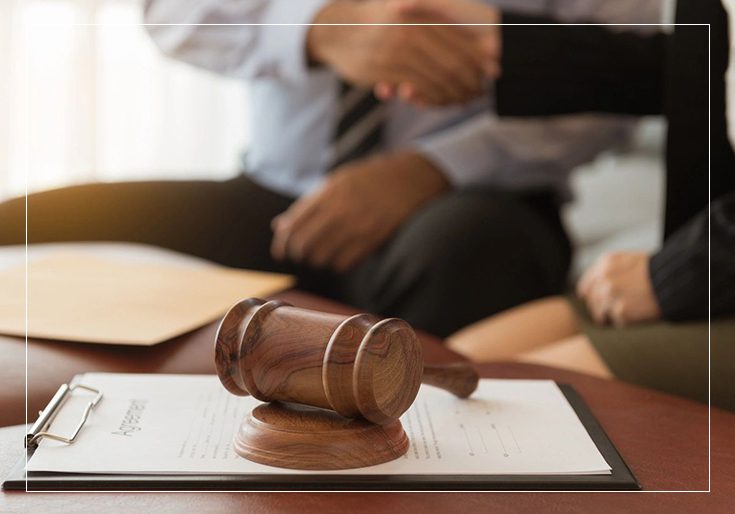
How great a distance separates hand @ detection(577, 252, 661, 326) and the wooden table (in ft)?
0.42

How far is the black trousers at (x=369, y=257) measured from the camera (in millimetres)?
639

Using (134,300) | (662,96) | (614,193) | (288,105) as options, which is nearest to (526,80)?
(662,96)

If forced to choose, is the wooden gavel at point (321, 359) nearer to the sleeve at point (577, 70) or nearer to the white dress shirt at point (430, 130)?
the sleeve at point (577, 70)

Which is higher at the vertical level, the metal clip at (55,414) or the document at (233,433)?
the metal clip at (55,414)

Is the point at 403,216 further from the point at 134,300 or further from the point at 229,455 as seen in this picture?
the point at 229,455

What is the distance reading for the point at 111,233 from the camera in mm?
709

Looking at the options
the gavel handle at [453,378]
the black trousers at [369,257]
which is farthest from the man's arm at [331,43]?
the gavel handle at [453,378]

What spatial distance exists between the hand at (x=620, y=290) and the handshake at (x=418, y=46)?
0.17 m

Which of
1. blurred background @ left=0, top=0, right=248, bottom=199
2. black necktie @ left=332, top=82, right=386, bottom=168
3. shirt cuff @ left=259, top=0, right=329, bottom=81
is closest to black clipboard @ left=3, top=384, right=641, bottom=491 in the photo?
blurred background @ left=0, top=0, right=248, bottom=199

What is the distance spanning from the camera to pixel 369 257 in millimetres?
755

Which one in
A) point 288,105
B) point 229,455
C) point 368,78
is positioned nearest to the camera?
point 229,455

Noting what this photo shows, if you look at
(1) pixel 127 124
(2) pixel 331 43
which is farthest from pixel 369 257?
(1) pixel 127 124

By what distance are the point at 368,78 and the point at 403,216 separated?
0.61ft

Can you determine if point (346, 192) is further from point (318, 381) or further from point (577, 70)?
point (318, 381)
